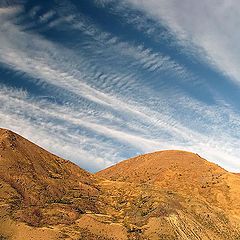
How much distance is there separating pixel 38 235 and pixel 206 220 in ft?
110

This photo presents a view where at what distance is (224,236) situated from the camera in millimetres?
69812

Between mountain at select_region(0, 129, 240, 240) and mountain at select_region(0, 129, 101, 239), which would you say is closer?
mountain at select_region(0, 129, 240, 240)

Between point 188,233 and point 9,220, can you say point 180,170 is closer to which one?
Result: point 188,233

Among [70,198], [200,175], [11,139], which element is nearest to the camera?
[70,198]

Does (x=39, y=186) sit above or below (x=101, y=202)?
below

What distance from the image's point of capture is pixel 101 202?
74.1 m

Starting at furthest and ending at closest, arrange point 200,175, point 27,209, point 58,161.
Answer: point 200,175, point 58,161, point 27,209

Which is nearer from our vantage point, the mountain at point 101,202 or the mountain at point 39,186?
the mountain at point 101,202

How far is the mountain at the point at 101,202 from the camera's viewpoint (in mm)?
60125

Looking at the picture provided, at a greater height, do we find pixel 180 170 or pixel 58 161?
pixel 180 170

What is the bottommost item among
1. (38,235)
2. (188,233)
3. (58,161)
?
(58,161)

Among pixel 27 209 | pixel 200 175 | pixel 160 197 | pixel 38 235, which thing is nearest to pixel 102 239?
pixel 38 235

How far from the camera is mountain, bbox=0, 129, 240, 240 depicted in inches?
2367

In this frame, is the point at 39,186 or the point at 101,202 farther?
the point at 101,202
